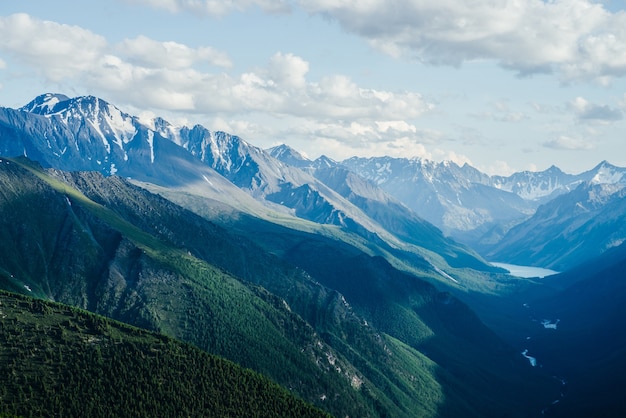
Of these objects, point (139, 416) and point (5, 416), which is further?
point (139, 416)

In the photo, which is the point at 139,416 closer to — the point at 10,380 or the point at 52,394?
the point at 52,394

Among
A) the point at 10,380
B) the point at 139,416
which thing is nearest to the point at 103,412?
the point at 139,416

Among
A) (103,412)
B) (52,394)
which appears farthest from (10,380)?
(103,412)

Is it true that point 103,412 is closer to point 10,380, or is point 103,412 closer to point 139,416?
point 139,416

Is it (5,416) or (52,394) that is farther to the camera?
(52,394)

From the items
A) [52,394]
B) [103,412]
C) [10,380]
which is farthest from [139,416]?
[10,380]

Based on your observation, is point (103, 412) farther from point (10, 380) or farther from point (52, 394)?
point (10, 380)
